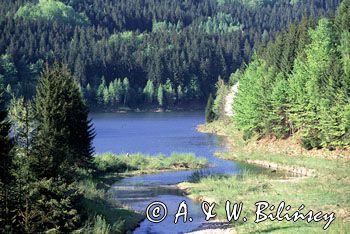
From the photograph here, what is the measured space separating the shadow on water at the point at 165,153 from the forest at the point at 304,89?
851 centimetres

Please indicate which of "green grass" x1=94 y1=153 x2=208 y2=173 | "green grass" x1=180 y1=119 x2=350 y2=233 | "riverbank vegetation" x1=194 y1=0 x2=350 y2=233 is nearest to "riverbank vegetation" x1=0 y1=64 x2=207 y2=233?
"green grass" x1=180 y1=119 x2=350 y2=233

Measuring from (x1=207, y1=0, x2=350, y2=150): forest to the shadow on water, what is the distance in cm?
851

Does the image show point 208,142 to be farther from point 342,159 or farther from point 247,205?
point 247,205

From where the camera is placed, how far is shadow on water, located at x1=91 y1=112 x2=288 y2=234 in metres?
45.9

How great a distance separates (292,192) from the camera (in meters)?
48.7

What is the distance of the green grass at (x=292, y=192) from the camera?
36906 mm

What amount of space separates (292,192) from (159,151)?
47.5 metres

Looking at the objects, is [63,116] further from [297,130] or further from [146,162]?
[297,130]

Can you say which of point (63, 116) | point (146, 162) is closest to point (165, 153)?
point (146, 162)

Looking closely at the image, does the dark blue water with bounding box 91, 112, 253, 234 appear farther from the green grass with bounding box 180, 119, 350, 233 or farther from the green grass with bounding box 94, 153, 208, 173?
the green grass with bounding box 180, 119, 350, 233

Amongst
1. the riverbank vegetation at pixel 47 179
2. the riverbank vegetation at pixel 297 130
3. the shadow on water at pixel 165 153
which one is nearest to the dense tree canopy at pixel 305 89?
the riverbank vegetation at pixel 297 130

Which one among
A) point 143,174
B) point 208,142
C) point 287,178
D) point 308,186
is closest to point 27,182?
point 308,186

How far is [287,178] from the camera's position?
6159 cm

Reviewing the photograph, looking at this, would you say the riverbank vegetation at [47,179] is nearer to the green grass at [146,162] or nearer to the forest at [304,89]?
the green grass at [146,162]
